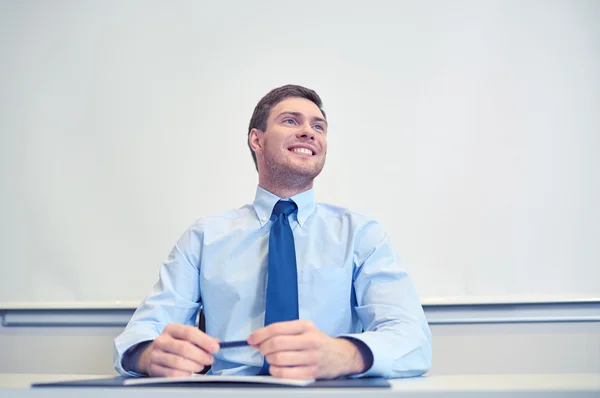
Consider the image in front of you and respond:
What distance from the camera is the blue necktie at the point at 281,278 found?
4.50 feet

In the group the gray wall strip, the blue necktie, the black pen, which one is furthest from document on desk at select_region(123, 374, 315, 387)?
the gray wall strip

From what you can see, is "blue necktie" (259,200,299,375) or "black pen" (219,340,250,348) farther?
"blue necktie" (259,200,299,375)

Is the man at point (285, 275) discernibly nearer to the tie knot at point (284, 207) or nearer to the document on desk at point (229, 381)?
the tie knot at point (284, 207)

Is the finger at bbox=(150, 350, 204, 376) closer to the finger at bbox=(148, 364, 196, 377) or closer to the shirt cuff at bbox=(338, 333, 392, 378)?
the finger at bbox=(148, 364, 196, 377)

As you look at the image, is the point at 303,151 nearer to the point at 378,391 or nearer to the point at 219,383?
the point at 219,383

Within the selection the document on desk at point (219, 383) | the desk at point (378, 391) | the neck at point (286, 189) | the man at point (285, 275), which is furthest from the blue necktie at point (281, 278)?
the desk at point (378, 391)

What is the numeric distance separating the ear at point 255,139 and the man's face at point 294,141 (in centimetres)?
1

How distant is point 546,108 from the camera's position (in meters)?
2.00

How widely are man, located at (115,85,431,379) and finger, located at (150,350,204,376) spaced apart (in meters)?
0.03

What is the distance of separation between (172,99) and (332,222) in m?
0.96

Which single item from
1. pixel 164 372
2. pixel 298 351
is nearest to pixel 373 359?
pixel 298 351

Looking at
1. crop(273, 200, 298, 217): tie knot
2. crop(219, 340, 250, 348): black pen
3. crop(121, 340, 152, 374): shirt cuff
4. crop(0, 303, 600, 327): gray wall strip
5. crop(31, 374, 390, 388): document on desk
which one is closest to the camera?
crop(31, 374, 390, 388): document on desk

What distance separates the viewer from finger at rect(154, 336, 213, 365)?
103cm

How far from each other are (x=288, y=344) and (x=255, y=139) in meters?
0.97
